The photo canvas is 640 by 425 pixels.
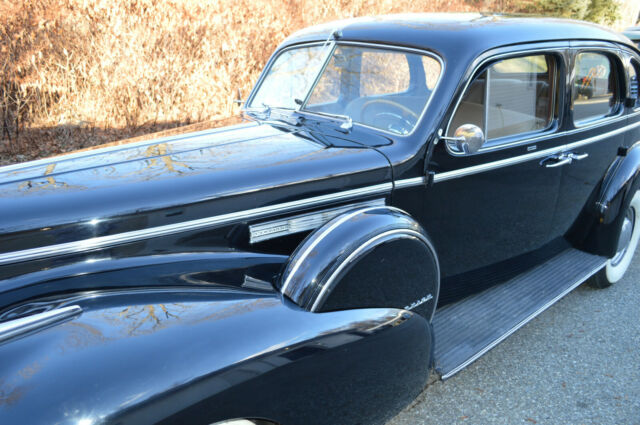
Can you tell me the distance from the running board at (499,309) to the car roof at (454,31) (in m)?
1.38

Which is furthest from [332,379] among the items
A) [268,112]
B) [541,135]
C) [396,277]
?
[541,135]

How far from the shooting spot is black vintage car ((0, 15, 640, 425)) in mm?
1535

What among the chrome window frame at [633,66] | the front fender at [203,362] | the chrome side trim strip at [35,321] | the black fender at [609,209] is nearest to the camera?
the front fender at [203,362]

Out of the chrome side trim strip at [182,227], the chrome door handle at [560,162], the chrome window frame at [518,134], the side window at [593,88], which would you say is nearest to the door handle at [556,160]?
the chrome door handle at [560,162]

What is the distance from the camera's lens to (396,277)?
2.12 m

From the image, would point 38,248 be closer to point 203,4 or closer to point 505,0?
point 203,4

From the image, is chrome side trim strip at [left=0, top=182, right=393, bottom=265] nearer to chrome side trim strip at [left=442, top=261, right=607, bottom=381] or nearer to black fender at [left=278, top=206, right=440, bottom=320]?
black fender at [left=278, top=206, right=440, bottom=320]

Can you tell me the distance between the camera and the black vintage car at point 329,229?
60.4 inches

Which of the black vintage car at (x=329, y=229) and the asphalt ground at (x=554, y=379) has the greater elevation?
the black vintage car at (x=329, y=229)

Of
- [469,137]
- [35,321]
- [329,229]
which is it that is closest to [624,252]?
[469,137]

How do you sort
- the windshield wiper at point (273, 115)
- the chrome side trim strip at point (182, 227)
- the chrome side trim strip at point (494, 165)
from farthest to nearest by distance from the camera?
the windshield wiper at point (273, 115)
the chrome side trim strip at point (494, 165)
the chrome side trim strip at point (182, 227)

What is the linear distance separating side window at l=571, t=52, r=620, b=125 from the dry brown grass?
19.0 feet

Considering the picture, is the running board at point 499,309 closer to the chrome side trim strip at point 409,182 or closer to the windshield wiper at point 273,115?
the chrome side trim strip at point 409,182

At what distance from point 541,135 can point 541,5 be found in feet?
40.6
